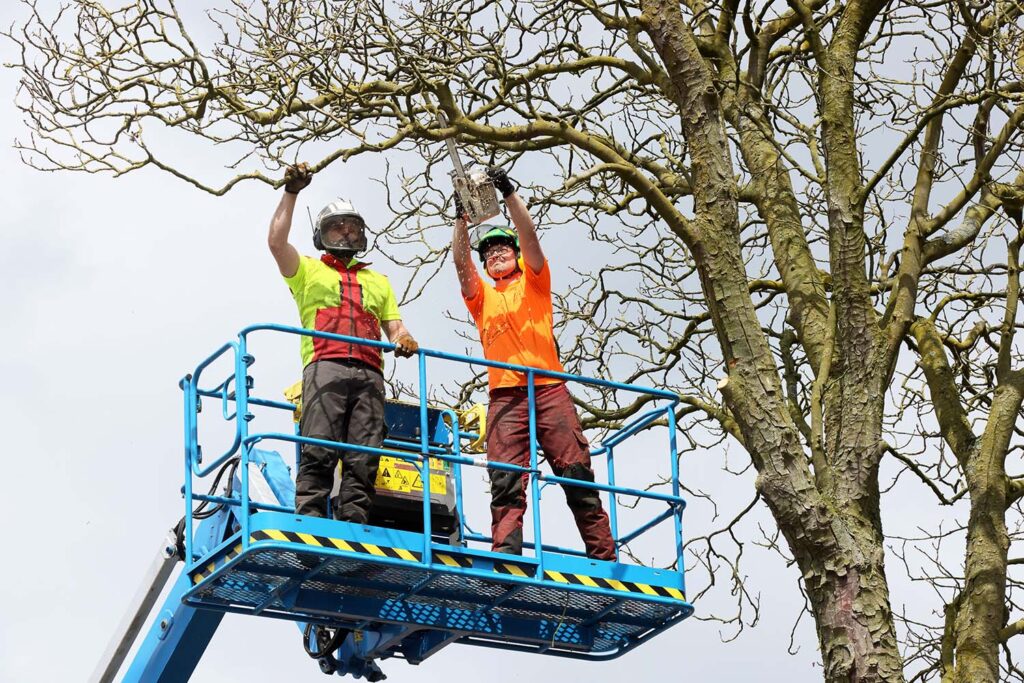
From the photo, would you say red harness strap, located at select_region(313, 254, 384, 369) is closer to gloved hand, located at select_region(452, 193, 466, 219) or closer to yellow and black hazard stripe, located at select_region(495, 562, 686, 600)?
gloved hand, located at select_region(452, 193, 466, 219)

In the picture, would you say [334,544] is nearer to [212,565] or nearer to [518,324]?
[212,565]

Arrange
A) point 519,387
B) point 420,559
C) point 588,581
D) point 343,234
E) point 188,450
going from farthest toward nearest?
point 519,387, point 343,234, point 588,581, point 188,450, point 420,559

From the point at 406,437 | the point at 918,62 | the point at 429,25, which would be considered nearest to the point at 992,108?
the point at 918,62

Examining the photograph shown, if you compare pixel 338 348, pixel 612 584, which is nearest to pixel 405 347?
pixel 338 348

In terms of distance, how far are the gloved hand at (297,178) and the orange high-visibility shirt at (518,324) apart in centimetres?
146

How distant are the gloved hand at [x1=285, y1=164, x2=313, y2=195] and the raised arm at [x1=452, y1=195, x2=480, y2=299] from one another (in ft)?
3.75

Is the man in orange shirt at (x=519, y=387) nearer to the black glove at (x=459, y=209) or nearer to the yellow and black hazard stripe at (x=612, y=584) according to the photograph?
the black glove at (x=459, y=209)

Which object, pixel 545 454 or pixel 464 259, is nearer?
pixel 545 454

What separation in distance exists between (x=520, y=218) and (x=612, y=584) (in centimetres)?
227

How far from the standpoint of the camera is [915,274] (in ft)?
38.9

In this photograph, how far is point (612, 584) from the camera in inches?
384

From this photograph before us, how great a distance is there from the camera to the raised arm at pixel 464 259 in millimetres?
10359

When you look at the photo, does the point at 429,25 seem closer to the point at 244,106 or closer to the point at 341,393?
the point at 244,106

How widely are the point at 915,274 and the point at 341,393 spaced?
455cm
